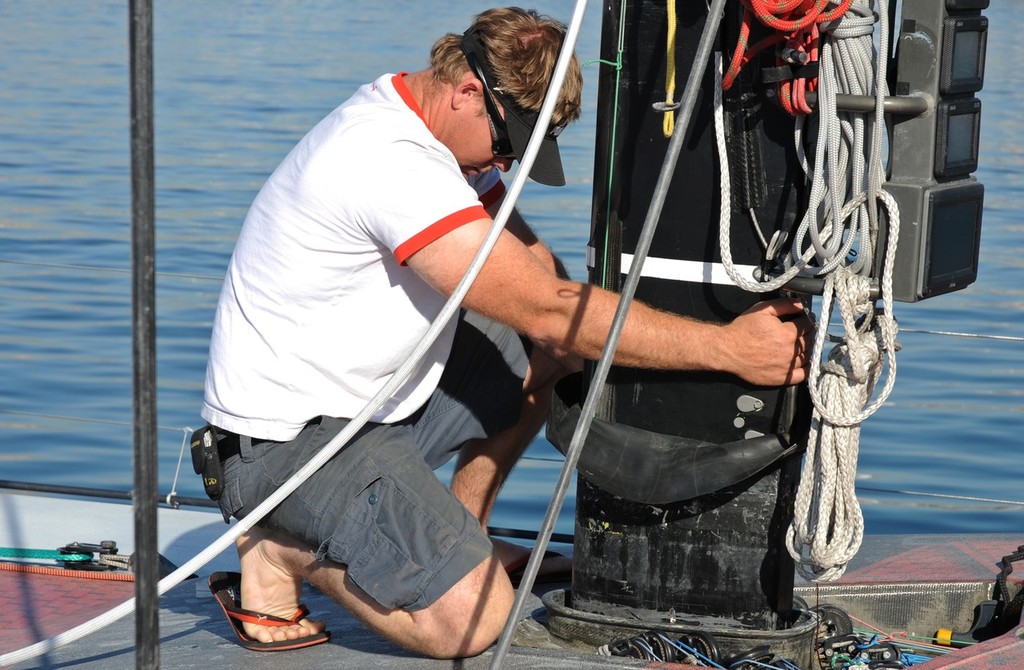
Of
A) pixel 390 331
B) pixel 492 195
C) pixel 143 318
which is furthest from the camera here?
pixel 492 195

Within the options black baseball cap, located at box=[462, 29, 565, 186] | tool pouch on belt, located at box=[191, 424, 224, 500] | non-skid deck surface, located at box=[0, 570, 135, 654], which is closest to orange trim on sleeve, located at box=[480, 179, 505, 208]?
black baseball cap, located at box=[462, 29, 565, 186]

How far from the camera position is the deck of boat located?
109 inches

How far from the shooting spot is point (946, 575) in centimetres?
330

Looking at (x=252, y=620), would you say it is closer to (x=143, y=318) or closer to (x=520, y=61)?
(x=520, y=61)

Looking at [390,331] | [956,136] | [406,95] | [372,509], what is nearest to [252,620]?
[372,509]

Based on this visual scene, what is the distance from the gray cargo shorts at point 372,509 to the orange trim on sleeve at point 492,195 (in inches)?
26.9

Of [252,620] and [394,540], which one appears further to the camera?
[252,620]

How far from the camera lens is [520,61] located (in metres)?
2.81

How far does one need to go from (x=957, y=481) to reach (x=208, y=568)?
361 cm

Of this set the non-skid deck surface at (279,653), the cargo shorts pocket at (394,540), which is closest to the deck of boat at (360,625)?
the non-skid deck surface at (279,653)

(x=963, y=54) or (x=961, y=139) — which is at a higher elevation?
(x=963, y=54)

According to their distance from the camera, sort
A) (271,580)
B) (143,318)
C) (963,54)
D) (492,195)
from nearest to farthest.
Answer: (143,318)
(963,54)
(271,580)
(492,195)

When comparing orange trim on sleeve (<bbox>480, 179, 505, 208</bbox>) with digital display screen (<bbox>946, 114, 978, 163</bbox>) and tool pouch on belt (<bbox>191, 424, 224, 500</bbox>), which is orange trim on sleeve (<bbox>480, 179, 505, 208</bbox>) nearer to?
tool pouch on belt (<bbox>191, 424, 224, 500</bbox>)

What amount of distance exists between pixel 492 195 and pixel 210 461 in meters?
1.00
